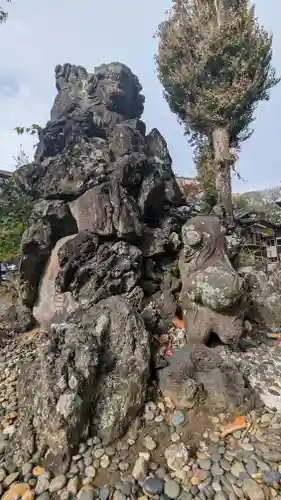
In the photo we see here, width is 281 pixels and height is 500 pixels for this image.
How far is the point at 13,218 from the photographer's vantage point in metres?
4.91

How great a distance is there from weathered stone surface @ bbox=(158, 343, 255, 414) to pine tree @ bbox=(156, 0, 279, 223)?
601 centimetres

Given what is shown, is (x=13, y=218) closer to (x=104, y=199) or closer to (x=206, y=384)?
(x=104, y=199)

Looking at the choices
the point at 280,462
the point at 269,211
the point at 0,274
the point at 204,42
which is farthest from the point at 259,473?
the point at 269,211

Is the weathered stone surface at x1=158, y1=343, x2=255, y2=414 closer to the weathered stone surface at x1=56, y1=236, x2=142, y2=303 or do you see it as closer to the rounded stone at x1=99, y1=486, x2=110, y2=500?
the rounded stone at x1=99, y1=486, x2=110, y2=500

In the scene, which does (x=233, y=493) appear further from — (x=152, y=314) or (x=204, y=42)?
(x=204, y=42)

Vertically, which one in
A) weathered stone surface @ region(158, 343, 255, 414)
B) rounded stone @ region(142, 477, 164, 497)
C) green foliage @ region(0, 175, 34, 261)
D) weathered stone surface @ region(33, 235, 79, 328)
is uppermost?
green foliage @ region(0, 175, 34, 261)

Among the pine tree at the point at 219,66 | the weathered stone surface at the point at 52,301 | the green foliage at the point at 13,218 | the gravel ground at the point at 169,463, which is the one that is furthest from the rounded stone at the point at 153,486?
the pine tree at the point at 219,66

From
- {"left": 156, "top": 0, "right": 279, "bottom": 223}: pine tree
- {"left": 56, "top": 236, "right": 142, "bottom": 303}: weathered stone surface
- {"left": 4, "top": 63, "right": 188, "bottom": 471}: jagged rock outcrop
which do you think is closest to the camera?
{"left": 4, "top": 63, "right": 188, "bottom": 471}: jagged rock outcrop

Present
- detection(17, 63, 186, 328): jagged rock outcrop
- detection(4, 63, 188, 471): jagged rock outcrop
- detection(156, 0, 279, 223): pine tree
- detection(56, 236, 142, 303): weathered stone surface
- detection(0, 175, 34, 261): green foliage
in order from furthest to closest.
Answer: detection(156, 0, 279, 223): pine tree
detection(0, 175, 34, 261): green foliage
detection(17, 63, 186, 328): jagged rock outcrop
detection(56, 236, 142, 303): weathered stone surface
detection(4, 63, 188, 471): jagged rock outcrop

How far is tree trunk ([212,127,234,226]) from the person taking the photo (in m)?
8.47

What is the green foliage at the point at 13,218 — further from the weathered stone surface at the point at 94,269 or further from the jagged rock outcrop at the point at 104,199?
the weathered stone surface at the point at 94,269

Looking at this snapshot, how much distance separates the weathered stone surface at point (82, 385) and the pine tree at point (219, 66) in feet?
20.2

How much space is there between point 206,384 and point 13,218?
3843 mm

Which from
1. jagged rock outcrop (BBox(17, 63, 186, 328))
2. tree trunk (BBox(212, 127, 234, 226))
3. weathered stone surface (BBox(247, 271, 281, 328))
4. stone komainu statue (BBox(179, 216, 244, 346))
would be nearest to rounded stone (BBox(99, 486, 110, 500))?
stone komainu statue (BBox(179, 216, 244, 346))
